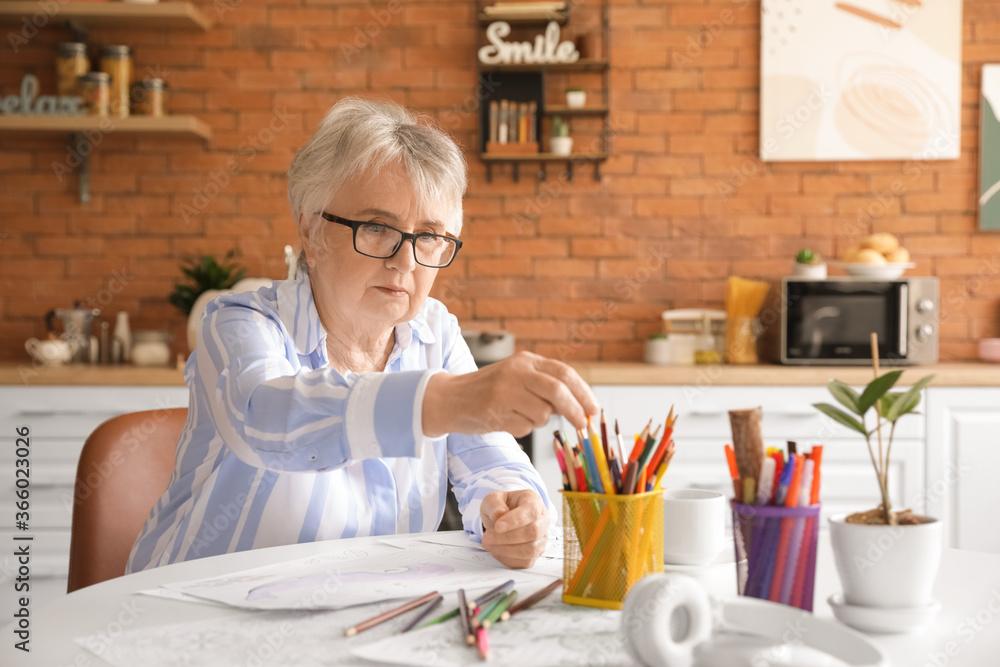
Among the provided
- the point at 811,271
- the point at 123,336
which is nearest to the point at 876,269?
the point at 811,271

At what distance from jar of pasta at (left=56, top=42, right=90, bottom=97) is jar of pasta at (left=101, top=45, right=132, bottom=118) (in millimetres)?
72

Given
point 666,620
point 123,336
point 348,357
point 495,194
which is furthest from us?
point 495,194

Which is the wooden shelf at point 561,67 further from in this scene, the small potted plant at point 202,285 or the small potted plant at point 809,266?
the small potted plant at point 202,285

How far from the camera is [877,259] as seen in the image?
2943mm

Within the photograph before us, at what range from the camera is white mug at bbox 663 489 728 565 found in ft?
3.25

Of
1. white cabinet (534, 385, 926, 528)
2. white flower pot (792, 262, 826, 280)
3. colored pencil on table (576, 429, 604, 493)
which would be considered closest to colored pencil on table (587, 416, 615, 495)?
colored pencil on table (576, 429, 604, 493)

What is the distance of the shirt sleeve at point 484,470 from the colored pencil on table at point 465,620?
381mm

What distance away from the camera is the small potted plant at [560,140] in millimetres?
3205

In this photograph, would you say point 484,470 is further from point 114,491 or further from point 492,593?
point 114,491

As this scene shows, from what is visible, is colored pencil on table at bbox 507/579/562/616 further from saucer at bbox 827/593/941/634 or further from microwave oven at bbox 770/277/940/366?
microwave oven at bbox 770/277/940/366

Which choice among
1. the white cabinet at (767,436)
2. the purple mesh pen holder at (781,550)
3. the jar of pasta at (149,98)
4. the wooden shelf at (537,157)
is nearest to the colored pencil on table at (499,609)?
the purple mesh pen holder at (781,550)

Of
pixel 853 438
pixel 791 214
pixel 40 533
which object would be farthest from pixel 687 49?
pixel 40 533

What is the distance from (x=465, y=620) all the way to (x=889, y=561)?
41 cm

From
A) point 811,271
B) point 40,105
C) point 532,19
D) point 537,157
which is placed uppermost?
point 532,19
